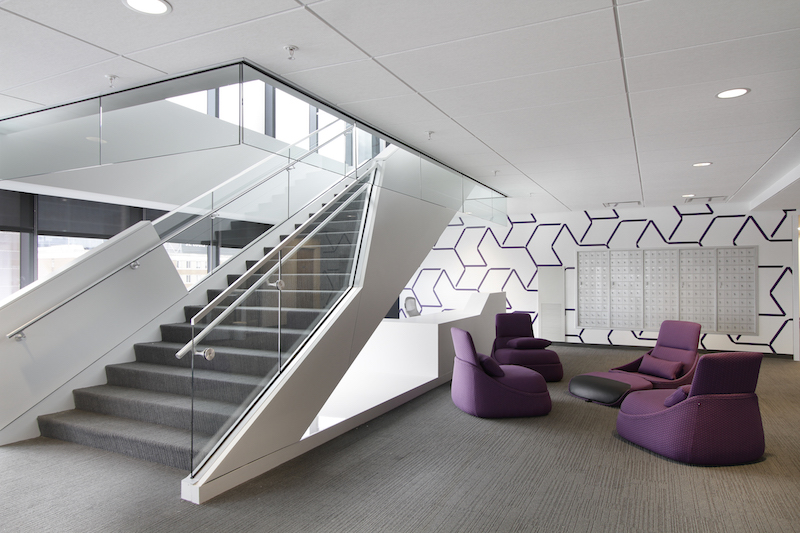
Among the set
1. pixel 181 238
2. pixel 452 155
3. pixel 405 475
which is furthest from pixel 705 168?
pixel 181 238

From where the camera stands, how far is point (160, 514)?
2.78 metres

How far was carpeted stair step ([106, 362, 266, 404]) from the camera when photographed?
10.4 ft

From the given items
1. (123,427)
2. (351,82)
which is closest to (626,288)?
(351,82)

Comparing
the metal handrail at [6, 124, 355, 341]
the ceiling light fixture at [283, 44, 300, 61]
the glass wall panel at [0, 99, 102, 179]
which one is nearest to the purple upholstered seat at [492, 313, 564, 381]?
the metal handrail at [6, 124, 355, 341]

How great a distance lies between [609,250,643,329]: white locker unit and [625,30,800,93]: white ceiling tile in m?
6.90

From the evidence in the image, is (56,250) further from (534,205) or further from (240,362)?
(534,205)

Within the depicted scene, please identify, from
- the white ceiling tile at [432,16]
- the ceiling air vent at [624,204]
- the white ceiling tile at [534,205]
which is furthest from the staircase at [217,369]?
the ceiling air vent at [624,204]

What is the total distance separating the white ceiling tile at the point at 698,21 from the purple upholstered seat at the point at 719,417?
7.17 ft

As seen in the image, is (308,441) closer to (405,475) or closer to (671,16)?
(405,475)

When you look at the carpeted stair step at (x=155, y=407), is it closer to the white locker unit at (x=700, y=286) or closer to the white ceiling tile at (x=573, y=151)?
the white ceiling tile at (x=573, y=151)

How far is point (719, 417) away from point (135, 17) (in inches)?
175

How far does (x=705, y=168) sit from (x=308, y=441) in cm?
532

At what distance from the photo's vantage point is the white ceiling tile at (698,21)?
7.36 feet

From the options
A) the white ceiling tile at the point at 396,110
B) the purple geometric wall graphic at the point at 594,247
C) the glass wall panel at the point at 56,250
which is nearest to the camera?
the white ceiling tile at the point at 396,110
